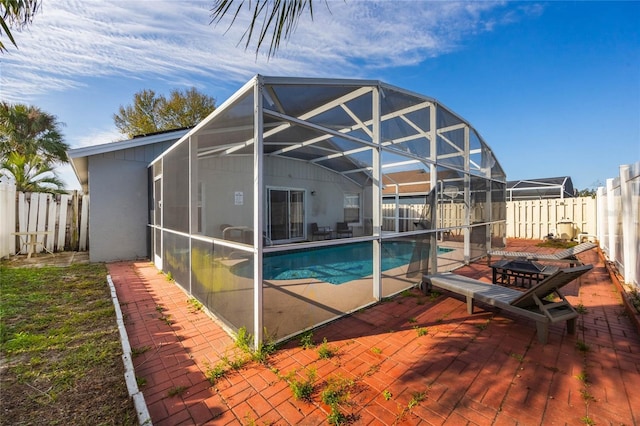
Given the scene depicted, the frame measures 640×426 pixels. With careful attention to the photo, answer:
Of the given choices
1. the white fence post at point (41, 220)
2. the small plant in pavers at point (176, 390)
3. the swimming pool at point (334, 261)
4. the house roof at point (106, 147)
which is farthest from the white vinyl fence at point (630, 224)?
the white fence post at point (41, 220)

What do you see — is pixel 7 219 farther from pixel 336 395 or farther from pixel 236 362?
pixel 336 395

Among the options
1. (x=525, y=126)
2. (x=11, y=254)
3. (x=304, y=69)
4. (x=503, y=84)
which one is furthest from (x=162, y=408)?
(x=525, y=126)

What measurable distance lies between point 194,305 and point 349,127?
4294 millimetres

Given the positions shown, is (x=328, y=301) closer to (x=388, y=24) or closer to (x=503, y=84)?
(x=388, y=24)

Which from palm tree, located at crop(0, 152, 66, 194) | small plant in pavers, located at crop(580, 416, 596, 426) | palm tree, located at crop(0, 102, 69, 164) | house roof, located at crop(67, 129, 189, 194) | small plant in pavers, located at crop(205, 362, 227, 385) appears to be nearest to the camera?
small plant in pavers, located at crop(580, 416, 596, 426)

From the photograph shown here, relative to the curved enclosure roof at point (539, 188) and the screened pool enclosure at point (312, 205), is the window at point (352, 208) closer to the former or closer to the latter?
the screened pool enclosure at point (312, 205)

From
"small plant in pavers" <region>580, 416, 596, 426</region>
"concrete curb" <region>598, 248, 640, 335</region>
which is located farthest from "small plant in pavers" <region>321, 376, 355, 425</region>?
"concrete curb" <region>598, 248, 640, 335</region>

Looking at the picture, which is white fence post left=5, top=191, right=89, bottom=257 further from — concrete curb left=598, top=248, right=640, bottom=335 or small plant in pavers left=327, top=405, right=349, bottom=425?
concrete curb left=598, top=248, right=640, bottom=335

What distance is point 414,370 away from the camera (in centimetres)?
271

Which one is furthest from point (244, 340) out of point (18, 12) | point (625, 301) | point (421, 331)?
point (625, 301)

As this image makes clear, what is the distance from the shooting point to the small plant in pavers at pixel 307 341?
3207 mm

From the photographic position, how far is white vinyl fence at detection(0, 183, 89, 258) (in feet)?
27.2

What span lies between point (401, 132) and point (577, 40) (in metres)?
7.04

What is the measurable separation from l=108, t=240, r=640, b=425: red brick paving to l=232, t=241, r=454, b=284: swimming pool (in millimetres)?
807
